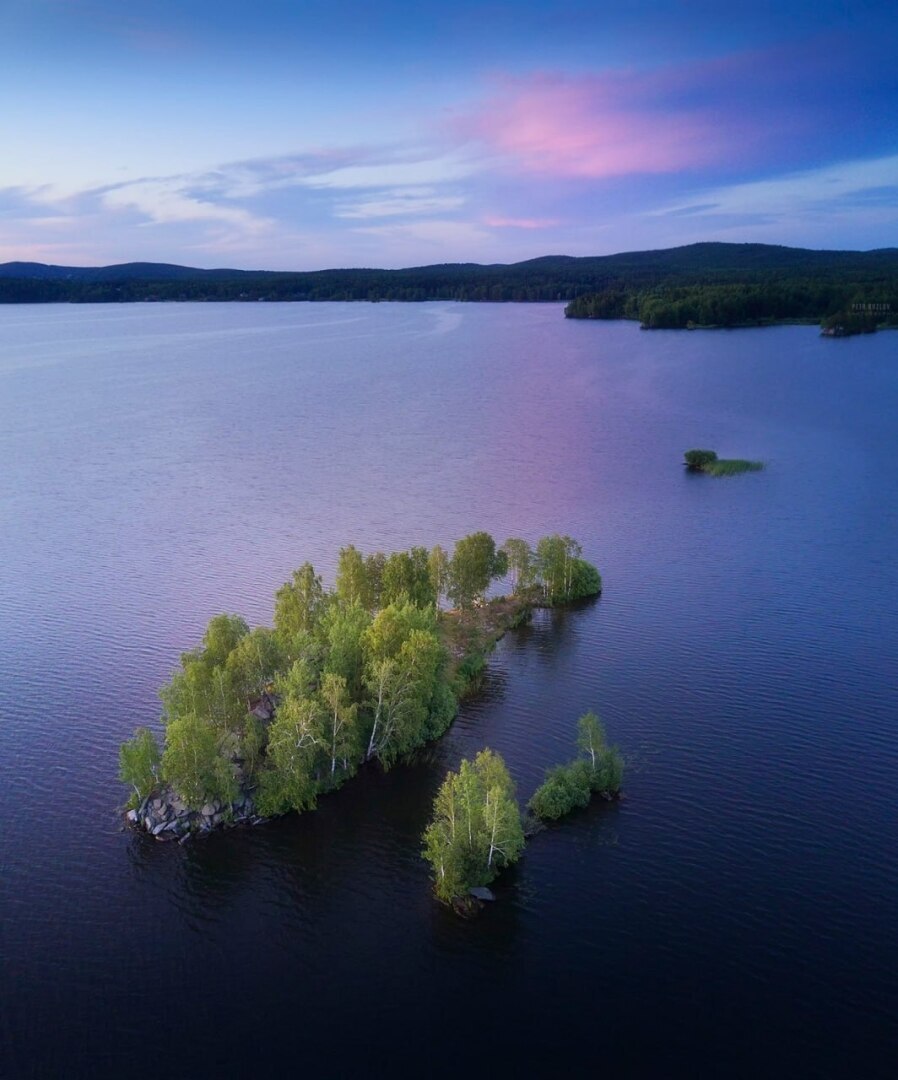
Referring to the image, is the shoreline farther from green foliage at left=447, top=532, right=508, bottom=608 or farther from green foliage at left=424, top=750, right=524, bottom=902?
green foliage at left=424, top=750, right=524, bottom=902

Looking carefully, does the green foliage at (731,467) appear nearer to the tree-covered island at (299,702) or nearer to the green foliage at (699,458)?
the green foliage at (699,458)

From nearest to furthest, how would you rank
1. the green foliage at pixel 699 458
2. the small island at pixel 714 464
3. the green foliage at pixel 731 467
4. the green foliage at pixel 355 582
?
the green foliage at pixel 355 582
the green foliage at pixel 731 467
the small island at pixel 714 464
the green foliage at pixel 699 458

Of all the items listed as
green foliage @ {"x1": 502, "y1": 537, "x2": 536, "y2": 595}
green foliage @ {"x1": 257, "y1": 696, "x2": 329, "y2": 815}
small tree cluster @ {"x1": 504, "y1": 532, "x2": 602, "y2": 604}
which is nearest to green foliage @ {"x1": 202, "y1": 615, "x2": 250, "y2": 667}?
green foliage @ {"x1": 257, "y1": 696, "x2": 329, "y2": 815}

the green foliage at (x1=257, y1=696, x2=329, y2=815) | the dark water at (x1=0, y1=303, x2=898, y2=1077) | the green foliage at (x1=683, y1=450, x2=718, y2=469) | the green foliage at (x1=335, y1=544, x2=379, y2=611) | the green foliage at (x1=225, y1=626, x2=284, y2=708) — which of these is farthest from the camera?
the green foliage at (x1=683, y1=450, x2=718, y2=469)

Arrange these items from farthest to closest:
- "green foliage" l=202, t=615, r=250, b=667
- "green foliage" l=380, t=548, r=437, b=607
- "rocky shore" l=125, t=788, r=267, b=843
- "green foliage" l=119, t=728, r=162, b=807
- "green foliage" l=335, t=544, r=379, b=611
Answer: "green foliage" l=335, t=544, r=379, b=611 < "green foliage" l=380, t=548, r=437, b=607 < "green foliage" l=202, t=615, r=250, b=667 < "rocky shore" l=125, t=788, r=267, b=843 < "green foliage" l=119, t=728, r=162, b=807

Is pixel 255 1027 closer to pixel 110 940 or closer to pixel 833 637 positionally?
pixel 110 940

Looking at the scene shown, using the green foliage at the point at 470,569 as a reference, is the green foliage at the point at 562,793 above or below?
below

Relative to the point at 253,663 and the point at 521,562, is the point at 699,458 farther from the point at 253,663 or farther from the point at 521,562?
the point at 253,663

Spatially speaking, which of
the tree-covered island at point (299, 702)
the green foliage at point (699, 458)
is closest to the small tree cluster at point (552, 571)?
the tree-covered island at point (299, 702)
